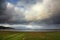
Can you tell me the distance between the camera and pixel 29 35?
6.57 ft

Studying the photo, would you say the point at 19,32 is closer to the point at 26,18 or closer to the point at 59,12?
the point at 26,18

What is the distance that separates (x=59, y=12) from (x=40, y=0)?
29 cm

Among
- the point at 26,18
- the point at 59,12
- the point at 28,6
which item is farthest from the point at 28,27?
the point at 59,12

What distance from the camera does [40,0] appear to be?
2.05 m

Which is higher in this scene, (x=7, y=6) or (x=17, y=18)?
(x=7, y=6)

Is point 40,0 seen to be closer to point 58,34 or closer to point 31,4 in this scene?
point 31,4

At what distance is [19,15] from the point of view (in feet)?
6.73

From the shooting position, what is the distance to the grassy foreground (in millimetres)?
1989

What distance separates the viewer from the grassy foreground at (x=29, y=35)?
199 centimetres

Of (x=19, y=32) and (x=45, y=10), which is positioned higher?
(x=45, y=10)

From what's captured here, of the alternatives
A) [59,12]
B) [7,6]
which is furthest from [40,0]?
[7,6]

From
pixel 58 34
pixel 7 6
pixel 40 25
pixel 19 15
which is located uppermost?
pixel 7 6

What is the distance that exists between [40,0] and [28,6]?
0.57 ft

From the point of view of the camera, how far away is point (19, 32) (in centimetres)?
203
